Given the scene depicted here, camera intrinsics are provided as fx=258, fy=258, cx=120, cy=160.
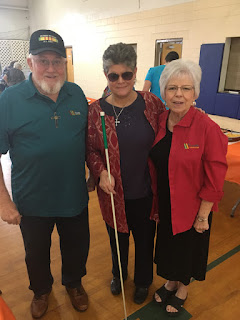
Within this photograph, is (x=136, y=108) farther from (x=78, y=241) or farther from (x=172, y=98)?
(x=78, y=241)

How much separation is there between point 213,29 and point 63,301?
4835mm

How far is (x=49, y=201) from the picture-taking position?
5.20 feet

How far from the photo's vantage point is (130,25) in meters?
6.48

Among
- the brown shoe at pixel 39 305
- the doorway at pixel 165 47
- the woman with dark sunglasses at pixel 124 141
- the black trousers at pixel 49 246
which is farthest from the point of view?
the doorway at pixel 165 47

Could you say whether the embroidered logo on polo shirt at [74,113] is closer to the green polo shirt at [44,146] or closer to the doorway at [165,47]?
the green polo shirt at [44,146]

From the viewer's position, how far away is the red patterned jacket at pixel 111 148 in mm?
1554

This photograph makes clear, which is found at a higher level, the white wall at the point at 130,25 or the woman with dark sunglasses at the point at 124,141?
the white wall at the point at 130,25

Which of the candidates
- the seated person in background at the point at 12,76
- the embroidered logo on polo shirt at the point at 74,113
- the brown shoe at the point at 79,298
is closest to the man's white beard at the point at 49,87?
the embroidered logo on polo shirt at the point at 74,113

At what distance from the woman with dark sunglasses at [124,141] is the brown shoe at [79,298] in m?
0.62

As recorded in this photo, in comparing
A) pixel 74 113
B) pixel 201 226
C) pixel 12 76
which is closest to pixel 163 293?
pixel 201 226

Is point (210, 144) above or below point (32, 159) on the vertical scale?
above

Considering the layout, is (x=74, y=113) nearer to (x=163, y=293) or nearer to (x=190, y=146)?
(x=190, y=146)

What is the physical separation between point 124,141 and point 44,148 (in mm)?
460

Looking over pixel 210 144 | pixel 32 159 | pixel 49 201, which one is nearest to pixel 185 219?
pixel 210 144
